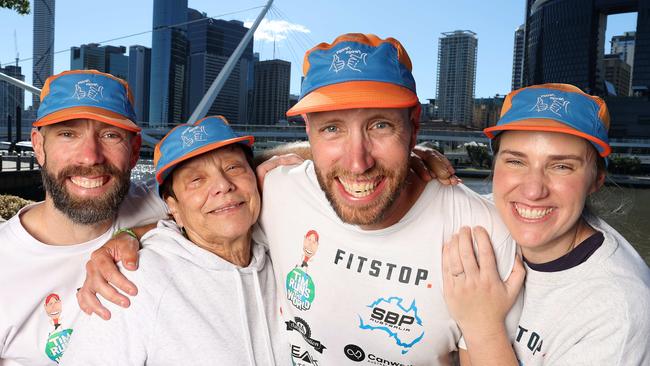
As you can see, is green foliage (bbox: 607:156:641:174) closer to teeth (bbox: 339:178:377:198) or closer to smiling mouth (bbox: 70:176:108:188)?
teeth (bbox: 339:178:377:198)

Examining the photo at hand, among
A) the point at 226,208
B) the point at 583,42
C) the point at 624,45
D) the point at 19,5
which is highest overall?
the point at 624,45

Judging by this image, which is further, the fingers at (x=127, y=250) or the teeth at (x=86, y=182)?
the teeth at (x=86, y=182)

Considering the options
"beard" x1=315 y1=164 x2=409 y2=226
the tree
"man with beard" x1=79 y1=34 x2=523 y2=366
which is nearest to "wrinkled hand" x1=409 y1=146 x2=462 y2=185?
"man with beard" x1=79 y1=34 x2=523 y2=366

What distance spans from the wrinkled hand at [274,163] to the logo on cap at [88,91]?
2.97ft

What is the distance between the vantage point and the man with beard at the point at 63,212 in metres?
2.63

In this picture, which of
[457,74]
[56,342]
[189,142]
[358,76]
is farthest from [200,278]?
[457,74]

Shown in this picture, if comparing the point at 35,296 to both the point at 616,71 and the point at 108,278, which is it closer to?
the point at 108,278

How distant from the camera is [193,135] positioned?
234 cm

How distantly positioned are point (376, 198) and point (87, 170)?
153 cm

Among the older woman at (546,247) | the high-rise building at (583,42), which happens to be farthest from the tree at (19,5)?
the high-rise building at (583,42)

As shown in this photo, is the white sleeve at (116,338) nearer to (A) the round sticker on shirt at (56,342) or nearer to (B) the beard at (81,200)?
(A) the round sticker on shirt at (56,342)

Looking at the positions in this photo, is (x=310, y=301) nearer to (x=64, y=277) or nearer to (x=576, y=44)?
(x=64, y=277)

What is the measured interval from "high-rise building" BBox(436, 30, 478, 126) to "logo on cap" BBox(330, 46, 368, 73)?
15394cm

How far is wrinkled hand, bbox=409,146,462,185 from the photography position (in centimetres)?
245
